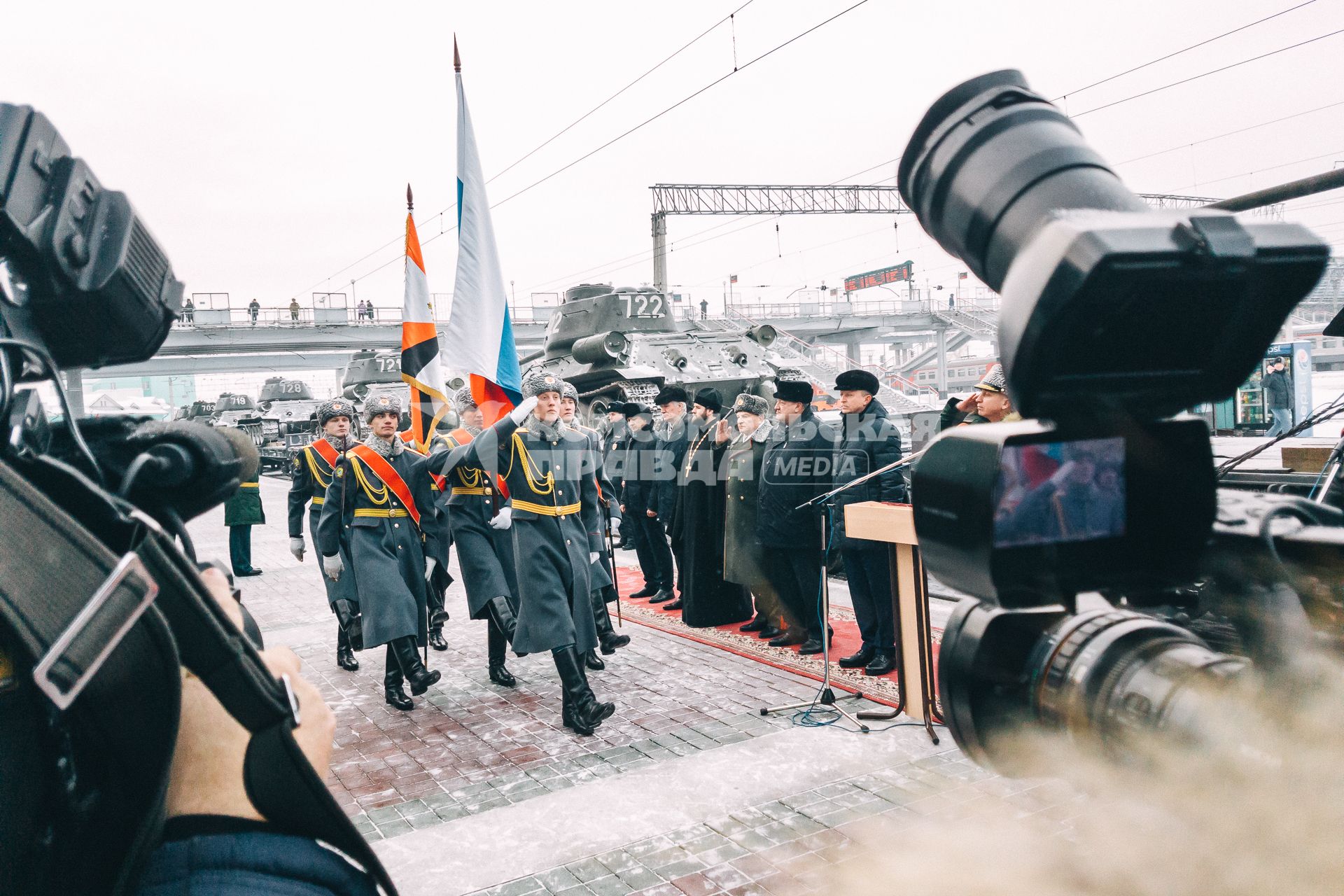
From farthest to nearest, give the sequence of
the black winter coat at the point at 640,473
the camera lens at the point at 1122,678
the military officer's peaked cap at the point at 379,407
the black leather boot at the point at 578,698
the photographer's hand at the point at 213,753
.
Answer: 1. the black winter coat at the point at 640,473
2. the military officer's peaked cap at the point at 379,407
3. the black leather boot at the point at 578,698
4. the photographer's hand at the point at 213,753
5. the camera lens at the point at 1122,678

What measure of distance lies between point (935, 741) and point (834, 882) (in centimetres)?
152

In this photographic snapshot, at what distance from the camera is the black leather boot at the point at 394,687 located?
5781mm

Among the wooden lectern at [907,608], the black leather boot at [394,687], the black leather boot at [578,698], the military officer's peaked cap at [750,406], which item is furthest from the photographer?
the military officer's peaked cap at [750,406]

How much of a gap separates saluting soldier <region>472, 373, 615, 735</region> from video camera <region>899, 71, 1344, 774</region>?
4.16 m

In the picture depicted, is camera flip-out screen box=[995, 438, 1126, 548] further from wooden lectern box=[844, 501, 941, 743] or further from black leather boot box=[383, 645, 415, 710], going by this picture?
black leather boot box=[383, 645, 415, 710]

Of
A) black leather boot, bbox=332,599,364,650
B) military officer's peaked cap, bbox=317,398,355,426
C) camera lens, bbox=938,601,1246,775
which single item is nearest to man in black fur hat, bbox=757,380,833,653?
black leather boot, bbox=332,599,364,650

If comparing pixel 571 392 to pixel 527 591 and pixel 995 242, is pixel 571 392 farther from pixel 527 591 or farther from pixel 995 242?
pixel 995 242

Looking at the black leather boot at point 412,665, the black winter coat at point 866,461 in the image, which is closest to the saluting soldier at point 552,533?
the black leather boot at point 412,665

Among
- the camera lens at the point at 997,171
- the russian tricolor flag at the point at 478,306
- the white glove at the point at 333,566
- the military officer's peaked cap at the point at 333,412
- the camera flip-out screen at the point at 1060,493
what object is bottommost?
the white glove at the point at 333,566

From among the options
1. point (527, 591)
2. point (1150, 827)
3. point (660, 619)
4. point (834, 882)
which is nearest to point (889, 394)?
point (660, 619)

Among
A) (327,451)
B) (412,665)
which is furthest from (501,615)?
(327,451)

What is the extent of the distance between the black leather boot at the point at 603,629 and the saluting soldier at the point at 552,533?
777mm

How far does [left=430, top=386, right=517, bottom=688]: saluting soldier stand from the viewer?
6363mm

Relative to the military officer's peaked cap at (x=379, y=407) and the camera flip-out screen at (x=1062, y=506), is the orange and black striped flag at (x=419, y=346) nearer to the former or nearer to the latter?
Result: the military officer's peaked cap at (x=379, y=407)
